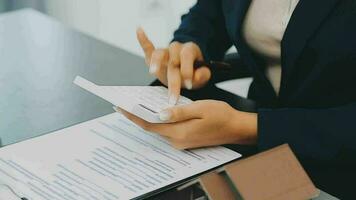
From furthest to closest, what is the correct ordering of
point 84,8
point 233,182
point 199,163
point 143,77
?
point 84,8 < point 143,77 < point 199,163 < point 233,182

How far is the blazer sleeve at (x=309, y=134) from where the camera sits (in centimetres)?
100

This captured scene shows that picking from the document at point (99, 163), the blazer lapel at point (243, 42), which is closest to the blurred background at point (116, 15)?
the blazer lapel at point (243, 42)

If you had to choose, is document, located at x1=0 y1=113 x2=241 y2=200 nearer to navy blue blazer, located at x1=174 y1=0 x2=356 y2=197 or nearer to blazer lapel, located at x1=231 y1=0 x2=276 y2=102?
navy blue blazer, located at x1=174 y1=0 x2=356 y2=197

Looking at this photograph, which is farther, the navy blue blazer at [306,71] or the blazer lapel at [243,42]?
the blazer lapel at [243,42]

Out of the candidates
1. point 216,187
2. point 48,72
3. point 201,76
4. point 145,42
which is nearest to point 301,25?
point 201,76

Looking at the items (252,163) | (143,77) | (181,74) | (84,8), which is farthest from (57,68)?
(84,8)

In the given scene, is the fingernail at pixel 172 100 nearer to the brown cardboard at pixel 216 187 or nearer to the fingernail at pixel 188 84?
the fingernail at pixel 188 84

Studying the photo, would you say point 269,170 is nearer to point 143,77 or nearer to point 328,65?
point 328,65

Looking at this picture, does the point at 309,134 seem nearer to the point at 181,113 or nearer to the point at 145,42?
the point at 181,113

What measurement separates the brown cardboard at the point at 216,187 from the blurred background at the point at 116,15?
58.9 inches

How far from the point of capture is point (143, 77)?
1.35 meters

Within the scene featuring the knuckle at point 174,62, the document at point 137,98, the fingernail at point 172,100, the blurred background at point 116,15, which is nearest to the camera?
the document at point 137,98

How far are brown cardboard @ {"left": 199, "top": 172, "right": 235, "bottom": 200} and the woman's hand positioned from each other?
0.15 m

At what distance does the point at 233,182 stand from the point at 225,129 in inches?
7.7
